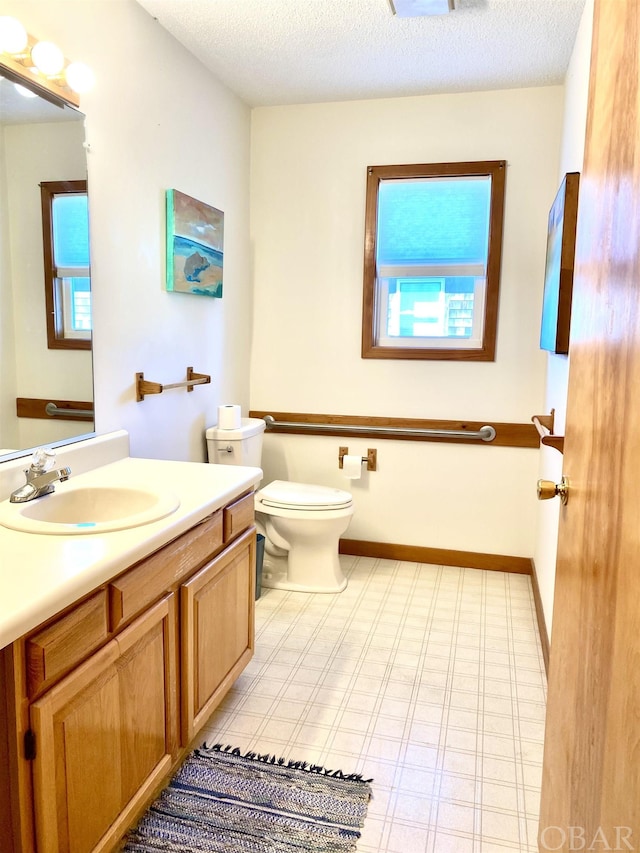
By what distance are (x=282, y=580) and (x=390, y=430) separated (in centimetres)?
96

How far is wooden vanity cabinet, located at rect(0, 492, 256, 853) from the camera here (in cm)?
112

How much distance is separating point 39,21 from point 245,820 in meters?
2.26

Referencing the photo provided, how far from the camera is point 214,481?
1934mm

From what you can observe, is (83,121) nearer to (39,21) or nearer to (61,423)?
(39,21)

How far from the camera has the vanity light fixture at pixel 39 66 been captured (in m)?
1.63

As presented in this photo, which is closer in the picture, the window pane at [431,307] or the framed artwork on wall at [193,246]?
the framed artwork on wall at [193,246]

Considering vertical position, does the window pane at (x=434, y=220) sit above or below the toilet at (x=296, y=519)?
above

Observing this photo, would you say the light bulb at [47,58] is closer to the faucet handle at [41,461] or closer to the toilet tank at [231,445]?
the faucet handle at [41,461]

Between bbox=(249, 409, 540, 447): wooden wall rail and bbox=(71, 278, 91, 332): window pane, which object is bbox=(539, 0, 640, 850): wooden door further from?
bbox=(249, 409, 540, 447): wooden wall rail

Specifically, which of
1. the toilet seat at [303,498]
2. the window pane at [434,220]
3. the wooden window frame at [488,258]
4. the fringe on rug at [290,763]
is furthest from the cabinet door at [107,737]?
the window pane at [434,220]

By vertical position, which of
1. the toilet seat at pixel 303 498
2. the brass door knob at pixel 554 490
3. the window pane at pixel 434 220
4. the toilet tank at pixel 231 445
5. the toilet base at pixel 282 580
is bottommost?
the toilet base at pixel 282 580

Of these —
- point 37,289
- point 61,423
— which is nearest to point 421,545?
point 61,423

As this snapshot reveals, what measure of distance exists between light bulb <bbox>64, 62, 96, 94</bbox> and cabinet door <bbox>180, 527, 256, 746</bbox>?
1.49 metres

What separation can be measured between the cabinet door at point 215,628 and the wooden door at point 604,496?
0.93m
